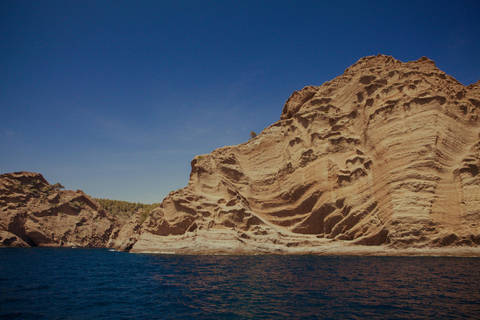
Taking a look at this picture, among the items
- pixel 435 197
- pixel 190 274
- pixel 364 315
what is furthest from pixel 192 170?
pixel 364 315

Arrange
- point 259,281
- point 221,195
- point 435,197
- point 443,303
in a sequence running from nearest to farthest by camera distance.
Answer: point 443,303 < point 259,281 < point 435,197 < point 221,195

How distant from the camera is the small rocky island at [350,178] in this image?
3234cm

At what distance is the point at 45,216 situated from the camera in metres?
69.1

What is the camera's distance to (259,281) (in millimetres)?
17188

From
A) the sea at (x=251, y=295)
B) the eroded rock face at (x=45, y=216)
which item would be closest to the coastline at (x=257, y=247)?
the sea at (x=251, y=295)

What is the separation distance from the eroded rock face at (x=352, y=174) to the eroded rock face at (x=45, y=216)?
115 ft

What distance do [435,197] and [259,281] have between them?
25.4 metres

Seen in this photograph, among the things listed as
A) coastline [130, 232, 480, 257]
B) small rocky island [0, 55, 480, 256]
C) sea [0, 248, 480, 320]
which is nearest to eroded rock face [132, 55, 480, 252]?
small rocky island [0, 55, 480, 256]

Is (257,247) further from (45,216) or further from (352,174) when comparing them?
(45,216)

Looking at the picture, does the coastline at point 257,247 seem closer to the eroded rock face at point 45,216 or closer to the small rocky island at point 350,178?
the small rocky island at point 350,178

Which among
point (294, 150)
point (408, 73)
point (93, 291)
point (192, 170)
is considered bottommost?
point (93, 291)

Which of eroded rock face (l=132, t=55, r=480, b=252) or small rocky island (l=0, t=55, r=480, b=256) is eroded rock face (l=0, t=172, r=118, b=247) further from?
eroded rock face (l=132, t=55, r=480, b=252)

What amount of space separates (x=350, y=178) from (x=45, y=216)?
224 feet

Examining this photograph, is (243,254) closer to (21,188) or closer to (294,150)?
(294,150)
